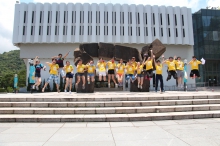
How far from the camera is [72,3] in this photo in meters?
36.0

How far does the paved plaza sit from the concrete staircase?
1.04ft

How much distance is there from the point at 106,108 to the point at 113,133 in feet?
6.57

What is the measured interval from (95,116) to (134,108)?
149cm

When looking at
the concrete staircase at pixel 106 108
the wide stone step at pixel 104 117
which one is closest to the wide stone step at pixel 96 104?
the concrete staircase at pixel 106 108

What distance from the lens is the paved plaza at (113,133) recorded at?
3.74m

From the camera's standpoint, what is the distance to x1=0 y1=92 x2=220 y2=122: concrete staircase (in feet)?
19.0

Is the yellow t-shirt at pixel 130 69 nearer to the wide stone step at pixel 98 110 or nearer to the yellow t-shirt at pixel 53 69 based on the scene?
the yellow t-shirt at pixel 53 69

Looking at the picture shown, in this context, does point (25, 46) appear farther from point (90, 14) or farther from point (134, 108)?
point (134, 108)

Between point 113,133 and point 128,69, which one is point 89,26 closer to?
point 128,69

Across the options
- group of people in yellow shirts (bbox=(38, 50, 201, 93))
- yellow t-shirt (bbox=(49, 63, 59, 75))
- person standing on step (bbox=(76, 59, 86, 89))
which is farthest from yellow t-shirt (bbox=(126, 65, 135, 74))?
yellow t-shirt (bbox=(49, 63, 59, 75))

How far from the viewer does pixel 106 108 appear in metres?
6.44

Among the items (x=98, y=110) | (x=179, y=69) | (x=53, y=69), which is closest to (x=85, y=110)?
(x=98, y=110)

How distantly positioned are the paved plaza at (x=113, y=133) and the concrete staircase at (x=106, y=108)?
0.32 metres

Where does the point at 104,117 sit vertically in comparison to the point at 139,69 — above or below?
below
